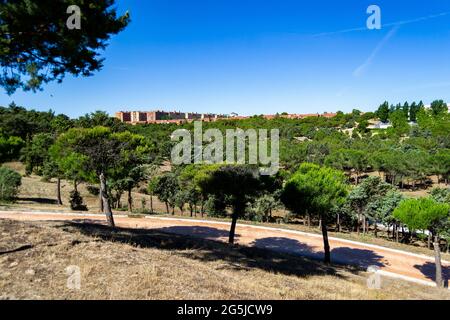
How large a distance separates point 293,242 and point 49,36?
17.8 metres

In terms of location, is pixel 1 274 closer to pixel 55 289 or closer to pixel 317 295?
pixel 55 289

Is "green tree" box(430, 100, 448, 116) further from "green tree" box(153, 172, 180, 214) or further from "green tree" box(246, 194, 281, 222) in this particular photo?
"green tree" box(153, 172, 180, 214)

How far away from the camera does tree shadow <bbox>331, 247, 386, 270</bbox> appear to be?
1880 centimetres

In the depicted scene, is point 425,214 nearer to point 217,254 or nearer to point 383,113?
point 217,254

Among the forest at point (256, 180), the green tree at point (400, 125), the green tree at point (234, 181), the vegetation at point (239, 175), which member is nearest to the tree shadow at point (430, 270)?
the forest at point (256, 180)

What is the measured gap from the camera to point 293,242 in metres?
22.2

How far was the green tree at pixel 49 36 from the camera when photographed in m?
8.43

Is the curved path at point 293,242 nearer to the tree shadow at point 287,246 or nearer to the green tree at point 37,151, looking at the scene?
the tree shadow at point 287,246

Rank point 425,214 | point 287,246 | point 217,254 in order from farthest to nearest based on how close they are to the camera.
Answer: point 287,246, point 425,214, point 217,254

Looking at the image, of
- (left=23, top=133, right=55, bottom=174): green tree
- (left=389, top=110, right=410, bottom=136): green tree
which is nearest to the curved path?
(left=23, top=133, right=55, bottom=174): green tree

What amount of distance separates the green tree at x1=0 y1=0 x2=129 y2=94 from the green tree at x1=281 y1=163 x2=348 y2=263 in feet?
37.2

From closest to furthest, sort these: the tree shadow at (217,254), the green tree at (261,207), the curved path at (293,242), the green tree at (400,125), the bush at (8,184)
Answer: the tree shadow at (217,254) < the curved path at (293,242) < the bush at (8,184) < the green tree at (261,207) < the green tree at (400,125)

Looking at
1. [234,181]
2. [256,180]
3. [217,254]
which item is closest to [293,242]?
[256,180]

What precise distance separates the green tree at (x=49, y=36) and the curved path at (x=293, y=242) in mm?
13593
